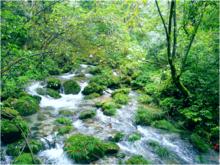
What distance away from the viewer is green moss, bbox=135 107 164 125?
997cm

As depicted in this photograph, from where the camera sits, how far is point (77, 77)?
52.6 ft

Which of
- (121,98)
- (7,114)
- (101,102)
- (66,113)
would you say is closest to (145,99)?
(121,98)

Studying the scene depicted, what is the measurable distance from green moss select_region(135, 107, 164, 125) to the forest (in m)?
0.04

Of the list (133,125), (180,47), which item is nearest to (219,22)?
(180,47)

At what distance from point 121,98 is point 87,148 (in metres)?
5.25

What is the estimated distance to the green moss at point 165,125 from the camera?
947 cm

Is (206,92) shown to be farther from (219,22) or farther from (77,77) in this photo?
(77,77)

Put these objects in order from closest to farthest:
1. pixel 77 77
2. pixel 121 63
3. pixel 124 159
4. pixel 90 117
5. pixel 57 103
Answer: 1. pixel 124 159
2. pixel 121 63
3. pixel 90 117
4. pixel 57 103
5. pixel 77 77

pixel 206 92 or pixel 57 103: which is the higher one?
pixel 206 92

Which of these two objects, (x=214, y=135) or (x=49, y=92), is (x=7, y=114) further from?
(x=214, y=135)

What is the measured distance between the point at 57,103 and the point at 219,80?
7158 millimetres

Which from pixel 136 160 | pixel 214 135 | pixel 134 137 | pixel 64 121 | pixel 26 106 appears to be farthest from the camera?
pixel 26 106

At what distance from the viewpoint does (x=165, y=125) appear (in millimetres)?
9617

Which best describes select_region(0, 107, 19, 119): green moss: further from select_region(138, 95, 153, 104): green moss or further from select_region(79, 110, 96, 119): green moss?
select_region(138, 95, 153, 104): green moss
